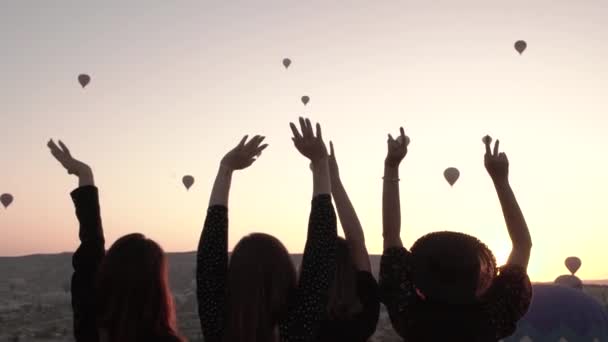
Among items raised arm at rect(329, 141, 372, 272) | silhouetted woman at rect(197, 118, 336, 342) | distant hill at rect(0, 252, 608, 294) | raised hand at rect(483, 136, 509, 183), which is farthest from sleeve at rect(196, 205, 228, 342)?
distant hill at rect(0, 252, 608, 294)

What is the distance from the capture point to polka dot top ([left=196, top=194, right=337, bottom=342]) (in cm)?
370

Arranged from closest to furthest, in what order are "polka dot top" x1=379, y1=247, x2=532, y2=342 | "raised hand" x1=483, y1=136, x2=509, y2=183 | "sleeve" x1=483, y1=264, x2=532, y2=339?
"polka dot top" x1=379, y1=247, x2=532, y2=342
"sleeve" x1=483, y1=264, x2=532, y2=339
"raised hand" x1=483, y1=136, x2=509, y2=183

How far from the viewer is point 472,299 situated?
3469mm

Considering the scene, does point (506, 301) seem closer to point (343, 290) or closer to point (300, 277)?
point (343, 290)

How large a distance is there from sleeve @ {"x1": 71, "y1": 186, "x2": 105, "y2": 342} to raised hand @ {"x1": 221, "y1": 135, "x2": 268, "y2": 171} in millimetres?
844

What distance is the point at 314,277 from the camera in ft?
12.3

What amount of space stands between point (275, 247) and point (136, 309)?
74 cm

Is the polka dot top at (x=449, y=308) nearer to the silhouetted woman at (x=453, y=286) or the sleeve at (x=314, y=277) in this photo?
the silhouetted woman at (x=453, y=286)

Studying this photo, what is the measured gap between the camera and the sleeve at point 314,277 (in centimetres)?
370

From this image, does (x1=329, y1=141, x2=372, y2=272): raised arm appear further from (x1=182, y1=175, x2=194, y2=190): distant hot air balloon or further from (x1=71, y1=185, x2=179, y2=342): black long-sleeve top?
(x1=182, y1=175, x2=194, y2=190): distant hot air balloon

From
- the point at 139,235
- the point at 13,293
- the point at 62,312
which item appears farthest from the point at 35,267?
the point at 139,235

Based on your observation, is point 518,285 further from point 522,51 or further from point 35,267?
point 35,267

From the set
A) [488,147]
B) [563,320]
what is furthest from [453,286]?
[563,320]

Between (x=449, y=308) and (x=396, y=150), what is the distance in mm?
1565
